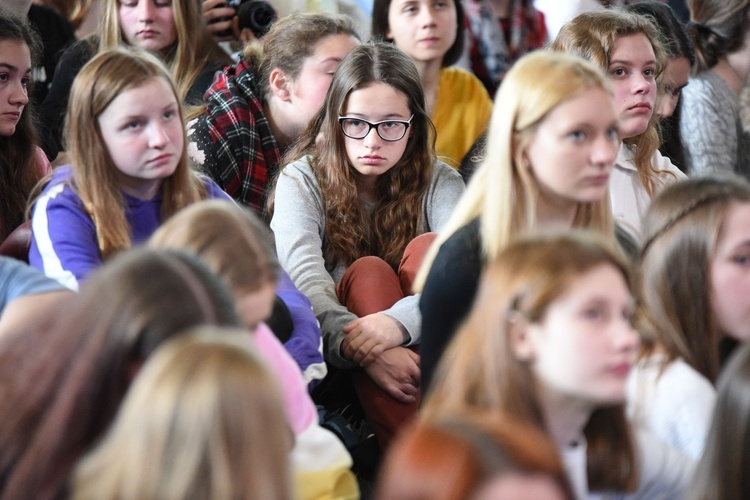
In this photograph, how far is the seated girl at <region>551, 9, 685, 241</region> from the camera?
2.40m

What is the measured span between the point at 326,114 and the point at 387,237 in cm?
31

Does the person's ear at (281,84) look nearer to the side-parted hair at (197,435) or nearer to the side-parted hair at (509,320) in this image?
the side-parted hair at (509,320)

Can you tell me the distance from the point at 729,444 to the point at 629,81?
131 centimetres

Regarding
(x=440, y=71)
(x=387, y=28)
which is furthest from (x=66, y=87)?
(x=440, y=71)

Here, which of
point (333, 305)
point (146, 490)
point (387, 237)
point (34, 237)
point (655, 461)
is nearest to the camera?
point (146, 490)

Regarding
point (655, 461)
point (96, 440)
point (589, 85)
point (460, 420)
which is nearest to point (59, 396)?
point (96, 440)

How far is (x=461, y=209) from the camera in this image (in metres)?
1.81

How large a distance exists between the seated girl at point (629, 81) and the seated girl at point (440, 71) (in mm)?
530

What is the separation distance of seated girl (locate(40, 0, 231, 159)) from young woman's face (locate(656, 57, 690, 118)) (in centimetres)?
118

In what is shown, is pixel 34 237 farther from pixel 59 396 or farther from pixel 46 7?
pixel 46 7

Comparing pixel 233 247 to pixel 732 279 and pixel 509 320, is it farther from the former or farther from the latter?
pixel 732 279

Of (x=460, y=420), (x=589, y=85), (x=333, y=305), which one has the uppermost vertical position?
(x=589, y=85)

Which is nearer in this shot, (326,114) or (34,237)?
(34,237)

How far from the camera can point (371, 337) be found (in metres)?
2.07
